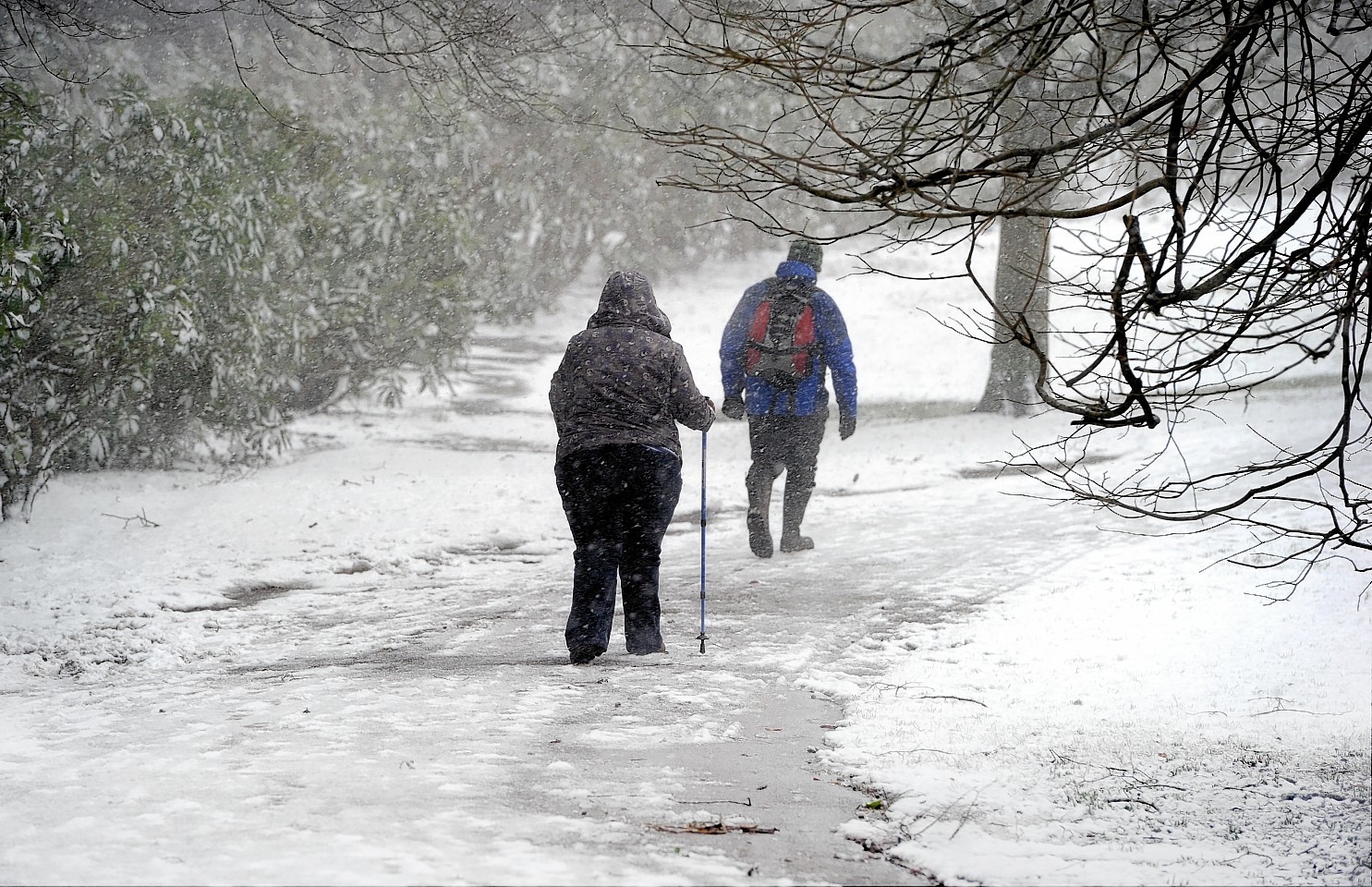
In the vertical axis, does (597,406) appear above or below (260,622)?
above

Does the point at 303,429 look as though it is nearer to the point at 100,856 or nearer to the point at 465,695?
the point at 465,695

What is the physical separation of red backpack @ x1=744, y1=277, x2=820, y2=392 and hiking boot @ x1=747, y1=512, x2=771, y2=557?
98 centimetres

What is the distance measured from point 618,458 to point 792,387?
9.17 feet

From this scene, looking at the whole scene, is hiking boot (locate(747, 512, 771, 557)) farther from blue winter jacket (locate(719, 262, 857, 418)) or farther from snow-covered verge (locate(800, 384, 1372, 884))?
snow-covered verge (locate(800, 384, 1372, 884))

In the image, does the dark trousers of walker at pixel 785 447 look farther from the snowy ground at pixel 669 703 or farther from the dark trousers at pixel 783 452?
the snowy ground at pixel 669 703

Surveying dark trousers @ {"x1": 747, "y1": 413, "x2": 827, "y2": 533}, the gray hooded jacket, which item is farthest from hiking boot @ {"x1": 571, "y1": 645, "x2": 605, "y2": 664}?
dark trousers @ {"x1": 747, "y1": 413, "x2": 827, "y2": 533}

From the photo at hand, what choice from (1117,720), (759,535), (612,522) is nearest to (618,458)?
(612,522)

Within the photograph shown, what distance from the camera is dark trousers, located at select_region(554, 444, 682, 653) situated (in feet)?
18.8

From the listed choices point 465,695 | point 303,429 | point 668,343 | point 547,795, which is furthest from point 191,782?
point 303,429

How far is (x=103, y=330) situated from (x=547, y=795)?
7474mm

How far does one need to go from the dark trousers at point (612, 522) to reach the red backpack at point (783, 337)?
252 centimetres

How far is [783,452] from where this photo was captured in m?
8.41

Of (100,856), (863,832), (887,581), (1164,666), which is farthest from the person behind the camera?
(887,581)

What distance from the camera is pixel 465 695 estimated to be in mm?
5133
